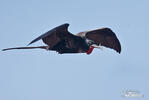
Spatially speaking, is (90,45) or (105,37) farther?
(105,37)

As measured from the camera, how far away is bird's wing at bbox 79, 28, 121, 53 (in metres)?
29.2

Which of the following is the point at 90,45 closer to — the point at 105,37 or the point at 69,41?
the point at 69,41

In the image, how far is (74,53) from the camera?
27.4 m

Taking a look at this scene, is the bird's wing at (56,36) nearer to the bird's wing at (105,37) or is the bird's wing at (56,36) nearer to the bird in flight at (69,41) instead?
the bird in flight at (69,41)

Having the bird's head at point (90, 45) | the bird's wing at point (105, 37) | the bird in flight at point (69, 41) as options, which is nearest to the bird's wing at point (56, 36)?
the bird in flight at point (69, 41)

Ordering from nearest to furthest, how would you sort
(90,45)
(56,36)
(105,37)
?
(56,36) → (90,45) → (105,37)

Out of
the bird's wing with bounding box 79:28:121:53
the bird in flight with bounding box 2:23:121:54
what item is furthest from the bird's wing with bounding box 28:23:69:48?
the bird's wing with bounding box 79:28:121:53

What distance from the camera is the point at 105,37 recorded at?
101ft

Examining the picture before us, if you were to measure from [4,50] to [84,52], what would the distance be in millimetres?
5054

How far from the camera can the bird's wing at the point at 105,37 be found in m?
29.2

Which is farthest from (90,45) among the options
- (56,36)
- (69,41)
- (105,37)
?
(105,37)

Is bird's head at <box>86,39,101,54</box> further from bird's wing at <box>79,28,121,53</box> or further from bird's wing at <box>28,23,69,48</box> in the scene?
bird's wing at <box>28,23,69,48</box>

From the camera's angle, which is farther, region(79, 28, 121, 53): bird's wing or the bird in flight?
region(79, 28, 121, 53): bird's wing

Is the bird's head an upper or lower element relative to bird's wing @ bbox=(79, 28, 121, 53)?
lower
